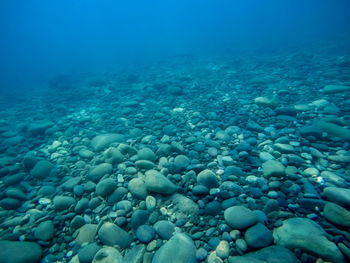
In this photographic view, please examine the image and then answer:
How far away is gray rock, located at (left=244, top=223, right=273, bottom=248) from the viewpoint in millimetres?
1990

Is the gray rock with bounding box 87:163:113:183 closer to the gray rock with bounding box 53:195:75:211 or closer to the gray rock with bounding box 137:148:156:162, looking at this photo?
the gray rock with bounding box 53:195:75:211

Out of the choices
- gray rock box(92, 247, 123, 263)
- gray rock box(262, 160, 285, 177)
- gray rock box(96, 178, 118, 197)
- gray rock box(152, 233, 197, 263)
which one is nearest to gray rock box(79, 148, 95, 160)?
gray rock box(96, 178, 118, 197)

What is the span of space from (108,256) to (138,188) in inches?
40.2

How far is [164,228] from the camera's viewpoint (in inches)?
94.3

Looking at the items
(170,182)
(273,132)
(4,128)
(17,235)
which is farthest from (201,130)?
(4,128)

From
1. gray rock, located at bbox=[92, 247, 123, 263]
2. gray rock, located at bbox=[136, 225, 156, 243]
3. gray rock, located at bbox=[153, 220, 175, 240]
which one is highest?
gray rock, located at bbox=[153, 220, 175, 240]

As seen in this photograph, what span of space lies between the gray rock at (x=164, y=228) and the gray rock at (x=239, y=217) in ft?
2.49

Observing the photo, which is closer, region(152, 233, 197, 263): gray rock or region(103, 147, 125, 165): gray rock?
region(152, 233, 197, 263): gray rock

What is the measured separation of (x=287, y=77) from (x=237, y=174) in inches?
299

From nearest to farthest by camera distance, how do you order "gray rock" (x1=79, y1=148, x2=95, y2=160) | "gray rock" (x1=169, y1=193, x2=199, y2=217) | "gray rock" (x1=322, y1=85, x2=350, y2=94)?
"gray rock" (x1=169, y1=193, x2=199, y2=217) → "gray rock" (x1=79, y1=148, x2=95, y2=160) → "gray rock" (x1=322, y1=85, x2=350, y2=94)

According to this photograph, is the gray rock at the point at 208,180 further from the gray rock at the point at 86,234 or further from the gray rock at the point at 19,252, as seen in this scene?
the gray rock at the point at 19,252

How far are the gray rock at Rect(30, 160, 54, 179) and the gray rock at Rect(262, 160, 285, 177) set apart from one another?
4659 mm

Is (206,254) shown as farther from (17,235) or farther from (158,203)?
(17,235)

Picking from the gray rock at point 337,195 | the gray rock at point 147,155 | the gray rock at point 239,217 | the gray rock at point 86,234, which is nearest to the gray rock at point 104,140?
the gray rock at point 147,155
